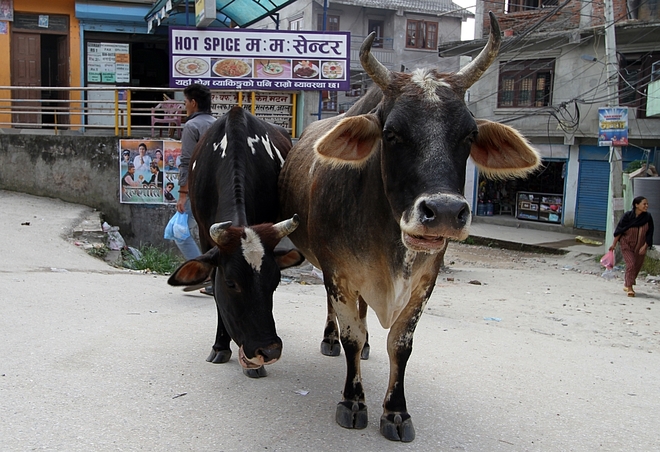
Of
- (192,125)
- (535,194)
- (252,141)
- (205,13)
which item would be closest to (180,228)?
(192,125)

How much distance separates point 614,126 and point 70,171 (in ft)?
36.4

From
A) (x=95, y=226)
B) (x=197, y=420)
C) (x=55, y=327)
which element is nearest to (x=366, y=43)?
(x=197, y=420)

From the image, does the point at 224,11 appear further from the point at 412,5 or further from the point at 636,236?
the point at 412,5

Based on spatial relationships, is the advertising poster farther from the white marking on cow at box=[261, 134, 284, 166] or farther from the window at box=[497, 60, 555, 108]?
the window at box=[497, 60, 555, 108]

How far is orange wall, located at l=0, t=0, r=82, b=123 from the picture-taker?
15.3 m

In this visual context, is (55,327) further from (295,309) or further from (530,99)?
(530,99)

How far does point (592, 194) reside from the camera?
62.3ft

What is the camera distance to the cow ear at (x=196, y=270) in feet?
11.9

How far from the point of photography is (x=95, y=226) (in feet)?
33.3

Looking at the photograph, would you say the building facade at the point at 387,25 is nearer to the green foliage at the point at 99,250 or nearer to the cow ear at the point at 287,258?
the green foliage at the point at 99,250

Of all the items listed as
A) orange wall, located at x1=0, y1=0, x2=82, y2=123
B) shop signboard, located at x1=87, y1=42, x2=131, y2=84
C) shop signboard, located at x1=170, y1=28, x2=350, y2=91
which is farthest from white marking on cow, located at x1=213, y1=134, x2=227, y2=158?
orange wall, located at x1=0, y1=0, x2=82, y2=123

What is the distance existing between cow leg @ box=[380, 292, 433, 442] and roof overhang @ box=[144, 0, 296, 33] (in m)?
11.0

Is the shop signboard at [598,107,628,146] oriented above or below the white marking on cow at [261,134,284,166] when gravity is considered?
above

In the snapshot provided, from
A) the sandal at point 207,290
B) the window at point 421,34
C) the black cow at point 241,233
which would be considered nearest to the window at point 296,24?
the window at point 421,34
